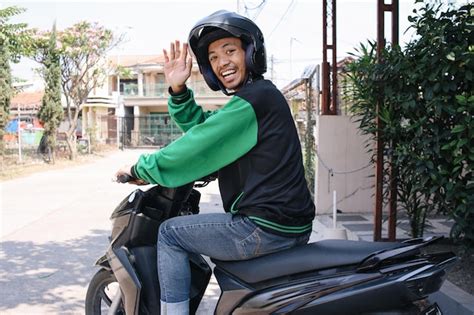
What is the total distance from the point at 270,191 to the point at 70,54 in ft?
62.8

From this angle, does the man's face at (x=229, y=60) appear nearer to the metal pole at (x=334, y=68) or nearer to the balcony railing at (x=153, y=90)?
the metal pole at (x=334, y=68)

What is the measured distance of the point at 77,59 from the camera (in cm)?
1967

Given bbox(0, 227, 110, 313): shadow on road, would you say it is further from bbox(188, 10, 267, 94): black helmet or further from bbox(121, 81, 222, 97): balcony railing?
bbox(121, 81, 222, 97): balcony railing

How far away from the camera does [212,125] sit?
1.91 metres

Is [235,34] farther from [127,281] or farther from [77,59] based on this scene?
[77,59]

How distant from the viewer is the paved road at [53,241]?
388cm

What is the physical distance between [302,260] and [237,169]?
18.9 inches

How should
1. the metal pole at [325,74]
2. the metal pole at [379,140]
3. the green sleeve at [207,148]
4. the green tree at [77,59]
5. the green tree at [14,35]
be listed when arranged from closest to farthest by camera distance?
the green sleeve at [207,148], the metal pole at [379,140], the metal pole at [325,74], the green tree at [14,35], the green tree at [77,59]

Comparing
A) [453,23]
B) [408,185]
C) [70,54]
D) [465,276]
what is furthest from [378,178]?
[70,54]

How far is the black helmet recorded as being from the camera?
2.05 metres

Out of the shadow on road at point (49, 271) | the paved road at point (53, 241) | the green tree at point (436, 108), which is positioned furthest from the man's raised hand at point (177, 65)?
the shadow on road at point (49, 271)

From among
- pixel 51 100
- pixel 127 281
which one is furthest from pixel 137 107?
pixel 127 281

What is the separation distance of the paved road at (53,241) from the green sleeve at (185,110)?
5.48 feet

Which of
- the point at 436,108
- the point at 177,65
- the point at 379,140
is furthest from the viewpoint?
the point at 379,140
